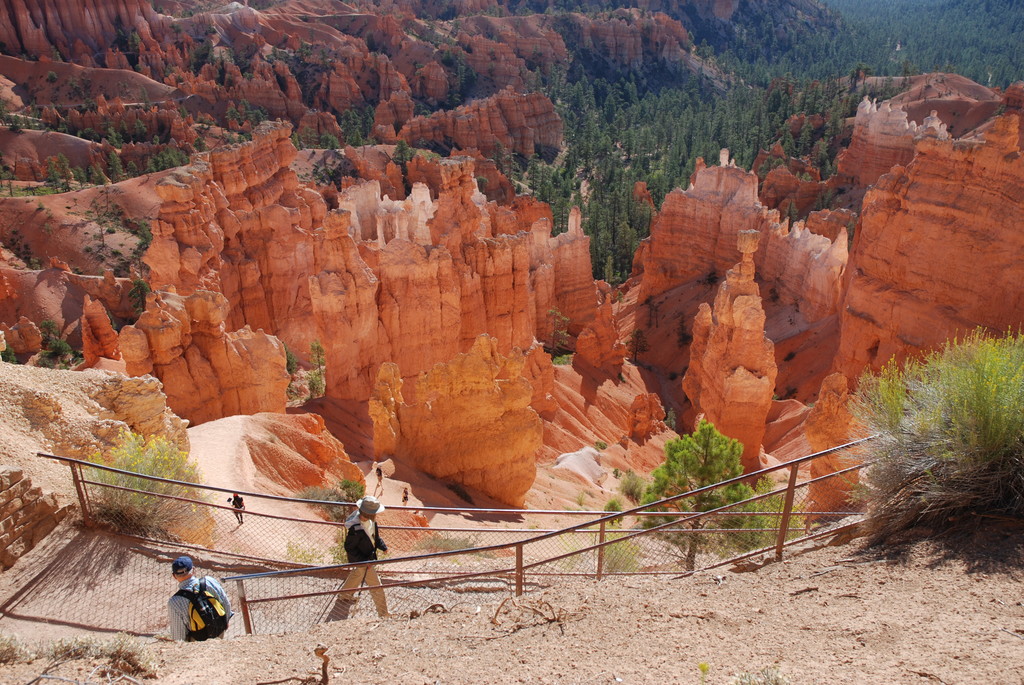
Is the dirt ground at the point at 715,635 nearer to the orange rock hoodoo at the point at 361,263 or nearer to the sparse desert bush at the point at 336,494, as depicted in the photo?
the sparse desert bush at the point at 336,494

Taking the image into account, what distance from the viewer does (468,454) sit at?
17.5 metres

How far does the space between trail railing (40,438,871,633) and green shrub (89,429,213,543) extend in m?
0.02

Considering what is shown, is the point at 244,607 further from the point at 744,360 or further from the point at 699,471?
the point at 744,360

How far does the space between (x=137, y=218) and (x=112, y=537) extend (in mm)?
41493

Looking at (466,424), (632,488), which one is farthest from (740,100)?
(466,424)

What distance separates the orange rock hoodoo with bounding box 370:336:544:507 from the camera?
1714cm

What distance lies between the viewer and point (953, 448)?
7.24m

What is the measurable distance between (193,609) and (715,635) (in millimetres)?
4927

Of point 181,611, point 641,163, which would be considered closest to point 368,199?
point 181,611

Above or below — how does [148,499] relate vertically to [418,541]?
above

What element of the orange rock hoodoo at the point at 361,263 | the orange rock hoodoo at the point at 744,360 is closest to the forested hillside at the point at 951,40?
the orange rock hoodoo at the point at 361,263

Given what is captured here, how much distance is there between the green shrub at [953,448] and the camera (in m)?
6.96

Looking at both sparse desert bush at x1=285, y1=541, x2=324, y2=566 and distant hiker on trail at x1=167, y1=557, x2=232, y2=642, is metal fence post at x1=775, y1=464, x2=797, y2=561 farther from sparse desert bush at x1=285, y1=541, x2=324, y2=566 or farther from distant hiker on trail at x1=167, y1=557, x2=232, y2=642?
sparse desert bush at x1=285, y1=541, x2=324, y2=566

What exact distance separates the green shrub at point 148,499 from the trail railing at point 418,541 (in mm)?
16
